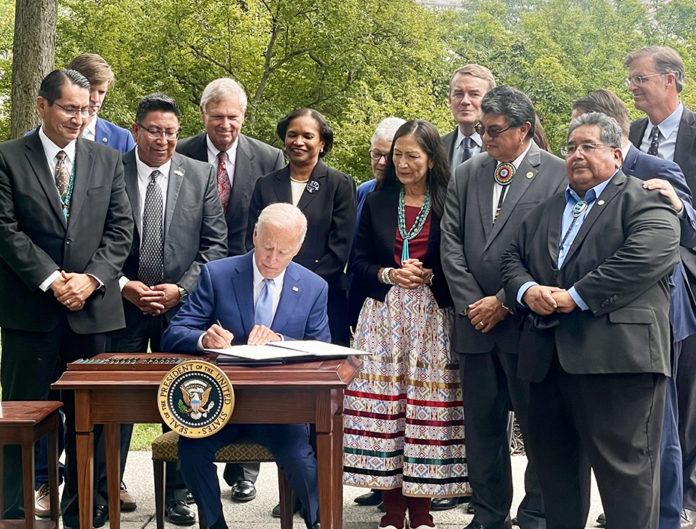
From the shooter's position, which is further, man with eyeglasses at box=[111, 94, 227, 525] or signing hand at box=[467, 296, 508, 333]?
man with eyeglasses at box=[111, 94, 227, 525]

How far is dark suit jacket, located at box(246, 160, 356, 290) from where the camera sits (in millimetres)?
6020

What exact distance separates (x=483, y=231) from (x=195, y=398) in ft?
6.13

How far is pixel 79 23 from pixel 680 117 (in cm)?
2446

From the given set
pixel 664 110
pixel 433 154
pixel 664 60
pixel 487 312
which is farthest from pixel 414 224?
pixel 664 60

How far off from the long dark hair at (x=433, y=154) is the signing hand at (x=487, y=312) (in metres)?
0.65

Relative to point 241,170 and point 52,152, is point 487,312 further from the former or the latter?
point 52,152

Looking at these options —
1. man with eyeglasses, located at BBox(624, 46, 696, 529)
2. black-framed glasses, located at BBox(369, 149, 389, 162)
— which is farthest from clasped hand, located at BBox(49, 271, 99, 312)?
man with eyeglasses, located at BBox(624, 46, 696, 529)

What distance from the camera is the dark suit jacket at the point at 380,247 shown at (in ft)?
18.6

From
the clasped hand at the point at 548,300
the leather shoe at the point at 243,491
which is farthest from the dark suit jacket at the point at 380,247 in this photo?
the leather shoe at the point at 243,491

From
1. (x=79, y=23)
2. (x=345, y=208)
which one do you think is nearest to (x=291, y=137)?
(x=345, y=208)

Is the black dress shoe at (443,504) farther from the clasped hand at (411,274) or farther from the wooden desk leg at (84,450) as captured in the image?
the wooden desk leg at (84,450)

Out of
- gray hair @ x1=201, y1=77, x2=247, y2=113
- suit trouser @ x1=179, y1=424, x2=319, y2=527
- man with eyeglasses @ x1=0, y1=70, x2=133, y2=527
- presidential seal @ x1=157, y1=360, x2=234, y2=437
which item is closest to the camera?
presidential seal @ x1=157, y1=360, x2=234, y2=437

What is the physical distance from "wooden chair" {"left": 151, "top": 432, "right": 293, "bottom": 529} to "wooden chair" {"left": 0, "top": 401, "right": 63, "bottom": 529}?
0.47 metres

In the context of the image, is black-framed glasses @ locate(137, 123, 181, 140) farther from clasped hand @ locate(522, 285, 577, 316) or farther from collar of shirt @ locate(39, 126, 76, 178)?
clasped hand @ locate(522, 285, 577, 316)
